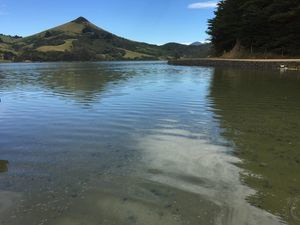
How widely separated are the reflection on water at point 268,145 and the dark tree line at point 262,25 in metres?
37.7

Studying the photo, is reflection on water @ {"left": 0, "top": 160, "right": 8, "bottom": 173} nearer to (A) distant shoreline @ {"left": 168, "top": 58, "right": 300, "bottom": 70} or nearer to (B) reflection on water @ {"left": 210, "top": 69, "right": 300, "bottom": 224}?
(B) reflection on water @ {"left": 210, "top": 69, "right": 300, "bottom": 224}

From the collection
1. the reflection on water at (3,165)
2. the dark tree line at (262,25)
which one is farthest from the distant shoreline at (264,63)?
the reflection on water at (3,165)

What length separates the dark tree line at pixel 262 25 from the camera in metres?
51.8

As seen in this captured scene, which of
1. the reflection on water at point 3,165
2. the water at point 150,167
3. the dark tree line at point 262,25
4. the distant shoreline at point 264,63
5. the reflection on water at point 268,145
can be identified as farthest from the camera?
the dark tree line at point 262,25

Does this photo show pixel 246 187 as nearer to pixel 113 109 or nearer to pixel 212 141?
pixel 212 141

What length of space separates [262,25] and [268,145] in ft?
173

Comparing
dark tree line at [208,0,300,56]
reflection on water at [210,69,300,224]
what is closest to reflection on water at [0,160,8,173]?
reflection on water at [210,69,300,224]

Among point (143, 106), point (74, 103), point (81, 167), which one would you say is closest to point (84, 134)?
point (81, 167)

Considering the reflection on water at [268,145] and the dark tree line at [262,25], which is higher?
the dark tree line at [262,25]

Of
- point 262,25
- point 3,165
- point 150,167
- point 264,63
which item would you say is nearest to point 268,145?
point 150,167

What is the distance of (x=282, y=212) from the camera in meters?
5.56

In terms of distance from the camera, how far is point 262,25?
190 ft

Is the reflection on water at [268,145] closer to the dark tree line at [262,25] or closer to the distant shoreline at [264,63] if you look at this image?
the distant shoreline at [264,63]

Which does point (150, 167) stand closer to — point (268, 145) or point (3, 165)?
point (3, 165)
